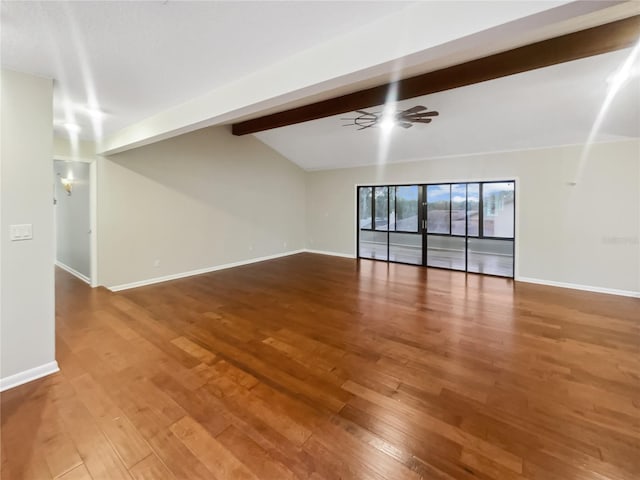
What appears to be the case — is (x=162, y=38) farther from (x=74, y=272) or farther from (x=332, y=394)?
(x=74, y=272)

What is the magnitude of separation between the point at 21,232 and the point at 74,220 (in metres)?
4.34

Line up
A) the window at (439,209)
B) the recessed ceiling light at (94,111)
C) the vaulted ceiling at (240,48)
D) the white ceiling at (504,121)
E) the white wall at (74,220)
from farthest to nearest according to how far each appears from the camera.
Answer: the window at (439,209) < the white wall at (74,220) < the white ceiling at (504,121) < the recessed ceiling light at (94,111) < the vaulted ceiling at (240,48)

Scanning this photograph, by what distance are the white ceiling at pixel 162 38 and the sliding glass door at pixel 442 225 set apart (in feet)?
18.6

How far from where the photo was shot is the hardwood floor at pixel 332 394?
169 cm

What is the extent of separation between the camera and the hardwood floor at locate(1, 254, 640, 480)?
1.69m

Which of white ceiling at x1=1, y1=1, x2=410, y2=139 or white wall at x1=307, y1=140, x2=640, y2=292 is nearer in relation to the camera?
white ceiling at x1=1, y1=1, x2=410, y2=139

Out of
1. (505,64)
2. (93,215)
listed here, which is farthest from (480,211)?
(93,215)

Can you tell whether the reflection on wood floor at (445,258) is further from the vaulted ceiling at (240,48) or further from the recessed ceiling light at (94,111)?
the recessed ceiling light at (94,111)

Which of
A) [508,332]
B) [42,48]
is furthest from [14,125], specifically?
[508,332]

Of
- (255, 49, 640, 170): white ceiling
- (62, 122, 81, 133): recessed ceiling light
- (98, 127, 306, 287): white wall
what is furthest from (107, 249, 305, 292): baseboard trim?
(255, 49, 640, 170): white ceiling

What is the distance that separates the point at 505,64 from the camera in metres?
3.09

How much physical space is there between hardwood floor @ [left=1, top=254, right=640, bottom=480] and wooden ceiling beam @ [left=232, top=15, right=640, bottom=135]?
2.94 meters

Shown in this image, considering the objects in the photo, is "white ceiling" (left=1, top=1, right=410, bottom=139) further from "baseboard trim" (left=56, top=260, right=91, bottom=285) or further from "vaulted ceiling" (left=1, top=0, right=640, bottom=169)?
Answer: "baseboard trim" (left=56, top=260, right=91, bottom=285)

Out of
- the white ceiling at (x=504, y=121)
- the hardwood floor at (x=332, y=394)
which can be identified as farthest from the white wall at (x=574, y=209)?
the hardwood floor at (x=332, y=394)
